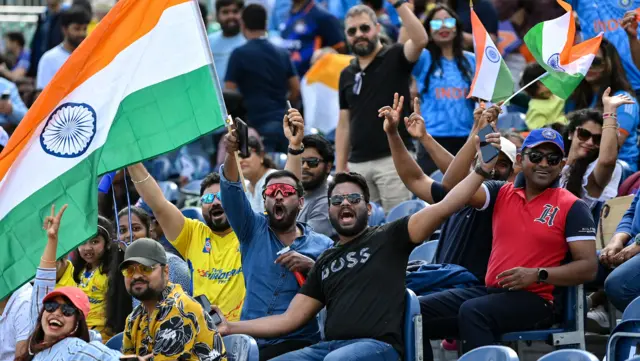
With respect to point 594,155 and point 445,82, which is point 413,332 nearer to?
point 594,155

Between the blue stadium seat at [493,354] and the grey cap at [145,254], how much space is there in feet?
6.19

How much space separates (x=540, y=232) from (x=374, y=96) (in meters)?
3.45

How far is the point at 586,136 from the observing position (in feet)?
30.5

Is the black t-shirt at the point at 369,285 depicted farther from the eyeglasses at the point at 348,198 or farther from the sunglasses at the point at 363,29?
the sunglasses at the point at 363,29

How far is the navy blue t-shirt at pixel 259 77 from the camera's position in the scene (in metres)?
13.3

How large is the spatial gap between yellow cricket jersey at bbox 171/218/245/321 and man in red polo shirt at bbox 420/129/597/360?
4.72ft

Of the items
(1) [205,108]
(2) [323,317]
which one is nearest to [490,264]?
(2) [323,317]

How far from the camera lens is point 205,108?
25.8 feet

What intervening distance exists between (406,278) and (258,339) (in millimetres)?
1049

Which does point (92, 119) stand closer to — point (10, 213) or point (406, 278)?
point (10, 213)

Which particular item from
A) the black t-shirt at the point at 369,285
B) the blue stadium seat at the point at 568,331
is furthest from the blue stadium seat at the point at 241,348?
the blue stadium seat at the point at 568,331

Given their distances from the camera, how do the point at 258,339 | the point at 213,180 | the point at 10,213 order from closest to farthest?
the point at 10,213 < the point at 258,339 < the point at 213,180

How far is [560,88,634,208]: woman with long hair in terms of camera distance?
8.74 metres

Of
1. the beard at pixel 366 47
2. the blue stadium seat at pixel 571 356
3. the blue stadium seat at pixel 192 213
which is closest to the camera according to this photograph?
the blue stadium seat at pixel 571 356
